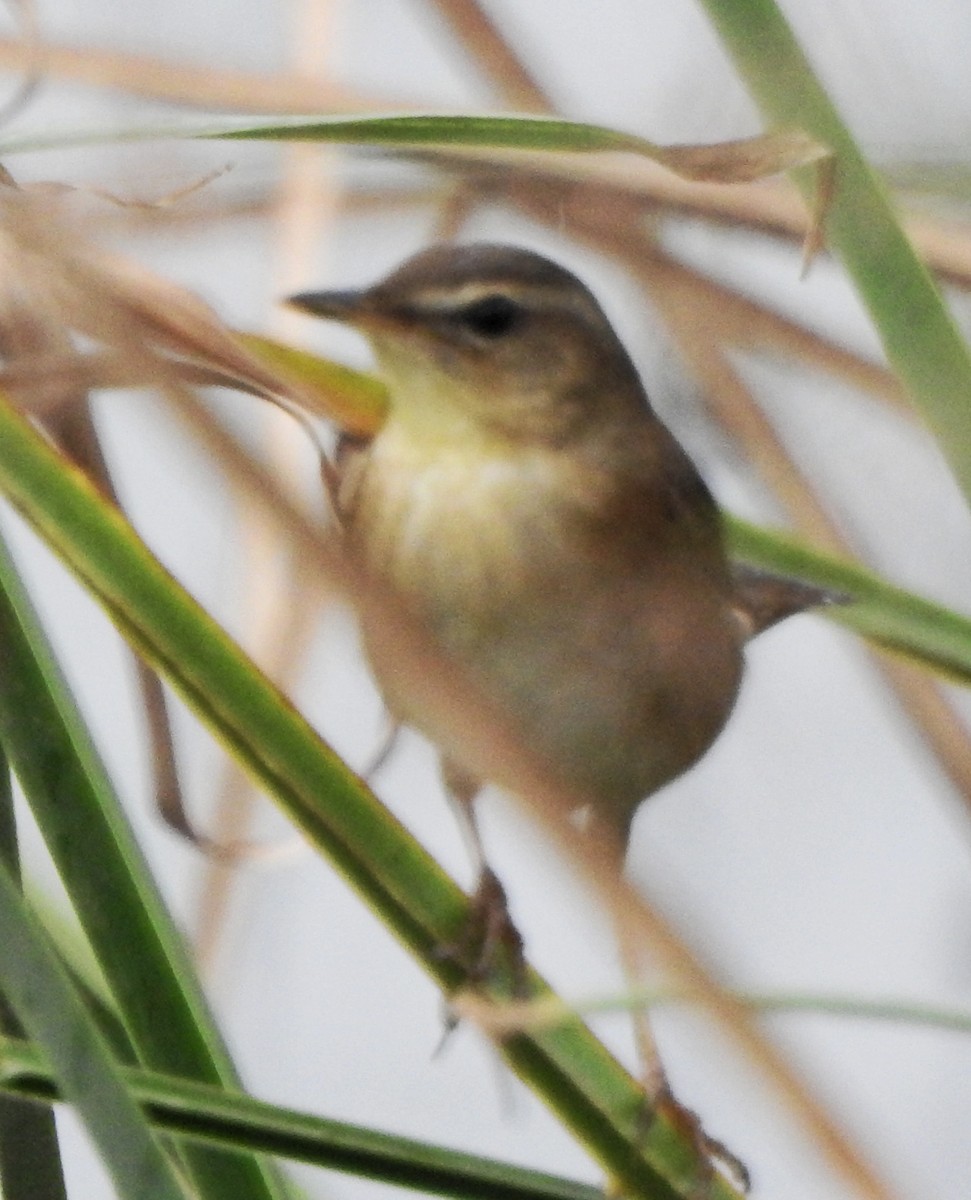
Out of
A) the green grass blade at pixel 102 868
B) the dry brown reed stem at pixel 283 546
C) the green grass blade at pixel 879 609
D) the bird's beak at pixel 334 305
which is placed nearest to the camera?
the dry brown reed stem at pixel 283 546

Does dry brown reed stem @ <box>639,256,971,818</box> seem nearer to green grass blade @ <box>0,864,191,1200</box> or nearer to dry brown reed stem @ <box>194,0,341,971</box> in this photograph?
dry brown reed stem @ <box>194,0,341,971</box>

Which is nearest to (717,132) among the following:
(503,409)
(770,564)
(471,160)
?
(471,160)

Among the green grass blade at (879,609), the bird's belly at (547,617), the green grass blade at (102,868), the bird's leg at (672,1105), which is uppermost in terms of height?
the bird's belly at (547,617)

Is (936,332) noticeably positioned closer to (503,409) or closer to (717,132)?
(717,132)

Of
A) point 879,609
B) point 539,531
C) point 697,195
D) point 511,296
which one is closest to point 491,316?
point 511,296

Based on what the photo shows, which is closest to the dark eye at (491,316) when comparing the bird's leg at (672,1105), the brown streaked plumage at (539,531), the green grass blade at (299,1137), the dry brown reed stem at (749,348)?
the brown streaked plumage at (539,531)

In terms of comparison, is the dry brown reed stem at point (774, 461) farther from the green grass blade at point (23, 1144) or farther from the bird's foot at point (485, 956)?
the green grass blade at point (23, 1144)

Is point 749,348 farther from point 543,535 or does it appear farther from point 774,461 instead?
point 543,535
